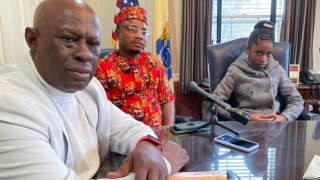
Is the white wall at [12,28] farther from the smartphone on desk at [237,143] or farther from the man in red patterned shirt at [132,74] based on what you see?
the smartphone on desk at [237,143]

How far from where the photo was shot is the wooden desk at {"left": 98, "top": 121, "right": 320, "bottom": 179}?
0.95m

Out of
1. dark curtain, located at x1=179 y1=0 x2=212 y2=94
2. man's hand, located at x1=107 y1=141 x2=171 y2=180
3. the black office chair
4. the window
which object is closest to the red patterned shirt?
the black office chair

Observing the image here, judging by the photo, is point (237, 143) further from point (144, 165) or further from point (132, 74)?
point (132, 74)

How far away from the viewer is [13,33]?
2.08 meters

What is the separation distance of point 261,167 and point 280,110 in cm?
124

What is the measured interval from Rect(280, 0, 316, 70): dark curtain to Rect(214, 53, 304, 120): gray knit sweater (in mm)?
1484

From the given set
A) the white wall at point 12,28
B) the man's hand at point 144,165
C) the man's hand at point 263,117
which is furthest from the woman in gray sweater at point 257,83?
the white wall at point 12,28

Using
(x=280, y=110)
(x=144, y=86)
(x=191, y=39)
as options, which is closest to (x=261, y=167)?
(x=144, y=86)

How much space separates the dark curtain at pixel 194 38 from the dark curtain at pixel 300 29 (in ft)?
2.92

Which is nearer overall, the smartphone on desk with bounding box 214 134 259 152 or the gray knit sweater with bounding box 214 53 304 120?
the smartphone on desk with bounding box 214 134 259 152

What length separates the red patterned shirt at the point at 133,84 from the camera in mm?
1804

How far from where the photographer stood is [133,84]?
1.83m

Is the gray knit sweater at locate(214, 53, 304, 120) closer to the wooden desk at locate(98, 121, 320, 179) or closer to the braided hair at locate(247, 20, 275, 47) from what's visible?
the braided hair at locate(247, 20, 275, 47)

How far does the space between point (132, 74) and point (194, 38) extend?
1.68m
